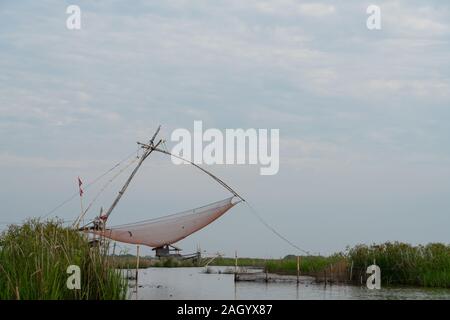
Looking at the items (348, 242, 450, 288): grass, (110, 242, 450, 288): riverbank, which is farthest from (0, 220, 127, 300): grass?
(348, 242, 450, 288): grass

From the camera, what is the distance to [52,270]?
707 cm

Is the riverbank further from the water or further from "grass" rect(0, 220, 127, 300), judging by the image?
"grass" rect(0, 220, 127, 300)

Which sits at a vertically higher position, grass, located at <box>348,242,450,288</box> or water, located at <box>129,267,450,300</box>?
grass, located at <box>348,242,450,288</box>


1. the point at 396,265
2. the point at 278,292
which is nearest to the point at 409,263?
the point at 396,265

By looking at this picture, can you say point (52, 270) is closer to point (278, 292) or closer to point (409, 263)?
point (278, 292)

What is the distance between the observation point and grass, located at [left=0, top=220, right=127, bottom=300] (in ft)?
22.9

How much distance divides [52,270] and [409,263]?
1310 cm

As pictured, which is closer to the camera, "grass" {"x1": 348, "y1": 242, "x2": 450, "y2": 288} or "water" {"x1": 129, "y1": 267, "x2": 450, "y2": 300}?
"water" {"x1": 129, "y1": 267, "x2": 450, "y2": 300}

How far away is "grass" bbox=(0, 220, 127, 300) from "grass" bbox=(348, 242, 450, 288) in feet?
38.4

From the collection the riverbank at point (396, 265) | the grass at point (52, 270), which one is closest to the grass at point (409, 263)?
the riverbank at point (396, 265)

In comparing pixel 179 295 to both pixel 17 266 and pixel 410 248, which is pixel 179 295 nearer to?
pixel 410 248
